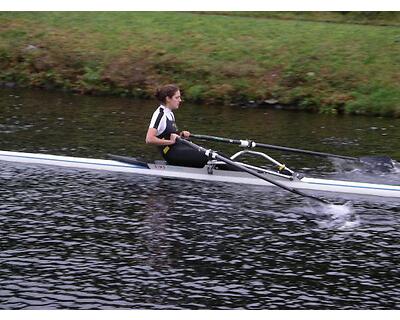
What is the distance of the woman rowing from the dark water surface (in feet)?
1.81

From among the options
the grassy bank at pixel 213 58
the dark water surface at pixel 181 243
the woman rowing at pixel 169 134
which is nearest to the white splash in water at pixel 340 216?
the dark water surface at pixel 181 243

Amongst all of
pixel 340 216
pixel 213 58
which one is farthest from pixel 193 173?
pixel 213 58

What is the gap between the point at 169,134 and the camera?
56.3 ft

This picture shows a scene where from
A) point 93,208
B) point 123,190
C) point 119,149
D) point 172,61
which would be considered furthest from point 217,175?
point 172,61

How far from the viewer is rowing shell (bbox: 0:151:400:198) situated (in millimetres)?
16453

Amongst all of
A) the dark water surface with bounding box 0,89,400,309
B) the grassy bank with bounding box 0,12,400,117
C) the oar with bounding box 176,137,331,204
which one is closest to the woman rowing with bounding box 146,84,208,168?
the oar with bounding box 176,137,331,204

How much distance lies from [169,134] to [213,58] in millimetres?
17344

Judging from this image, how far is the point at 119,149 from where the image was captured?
70.1 ft

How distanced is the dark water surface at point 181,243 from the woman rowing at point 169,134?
1.81 feet

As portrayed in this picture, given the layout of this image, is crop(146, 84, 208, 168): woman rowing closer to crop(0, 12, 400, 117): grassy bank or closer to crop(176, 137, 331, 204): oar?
crop(176, 137, 331, 204): oar

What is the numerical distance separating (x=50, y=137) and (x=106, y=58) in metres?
13.1

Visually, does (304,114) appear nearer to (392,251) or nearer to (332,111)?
(332,111)

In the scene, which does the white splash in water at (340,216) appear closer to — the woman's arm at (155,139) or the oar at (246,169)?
the oar at (246,169)

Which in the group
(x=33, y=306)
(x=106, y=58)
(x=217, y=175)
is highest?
(x=106, y=58)
